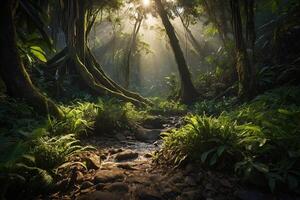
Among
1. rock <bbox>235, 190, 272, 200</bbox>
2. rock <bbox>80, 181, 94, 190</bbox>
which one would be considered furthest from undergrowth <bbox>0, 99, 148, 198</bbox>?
rock <bbox>235, 190, 272, 200</bbox>

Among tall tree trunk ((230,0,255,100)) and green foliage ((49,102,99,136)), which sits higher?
tall tree trunk ((230,0,255,100))

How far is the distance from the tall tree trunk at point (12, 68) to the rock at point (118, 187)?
160 inches

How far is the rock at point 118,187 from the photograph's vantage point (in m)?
4.39

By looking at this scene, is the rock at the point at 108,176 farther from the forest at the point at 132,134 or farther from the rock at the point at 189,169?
the rock at the point at 189,169

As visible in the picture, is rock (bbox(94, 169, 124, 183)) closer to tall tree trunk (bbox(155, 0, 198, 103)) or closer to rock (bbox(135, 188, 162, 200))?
Answer: rock (bbox(135, 188, 162, 200))

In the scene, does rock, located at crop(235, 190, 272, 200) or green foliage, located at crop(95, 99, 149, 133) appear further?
green foliage, located at crop(95, 99, 149, 133)

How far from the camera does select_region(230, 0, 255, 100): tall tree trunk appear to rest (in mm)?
11055

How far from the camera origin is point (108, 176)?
4883 mm

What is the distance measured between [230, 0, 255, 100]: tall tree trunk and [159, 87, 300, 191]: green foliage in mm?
6076

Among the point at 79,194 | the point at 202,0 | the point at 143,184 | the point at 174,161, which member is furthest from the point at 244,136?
the point at 202,0

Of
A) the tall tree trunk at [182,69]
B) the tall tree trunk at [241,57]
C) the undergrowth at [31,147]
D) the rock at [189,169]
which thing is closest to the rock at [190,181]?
the rock at [189,169]

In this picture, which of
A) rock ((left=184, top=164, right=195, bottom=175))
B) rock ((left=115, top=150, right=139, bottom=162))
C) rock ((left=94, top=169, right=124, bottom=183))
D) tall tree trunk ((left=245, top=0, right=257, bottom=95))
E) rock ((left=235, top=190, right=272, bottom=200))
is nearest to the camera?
rock ((left=235, top=190, right=272, bottom=200))

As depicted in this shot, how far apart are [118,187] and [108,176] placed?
473mm

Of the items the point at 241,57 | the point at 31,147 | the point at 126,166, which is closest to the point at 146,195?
the point at 126,166
